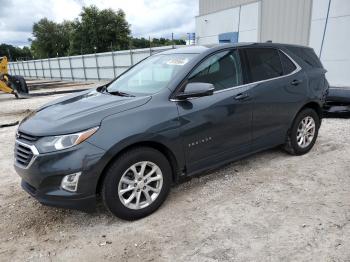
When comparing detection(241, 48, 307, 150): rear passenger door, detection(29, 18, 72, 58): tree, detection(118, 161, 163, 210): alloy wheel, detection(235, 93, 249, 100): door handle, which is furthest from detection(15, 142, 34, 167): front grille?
detection(29, 18, 72, 58): tree

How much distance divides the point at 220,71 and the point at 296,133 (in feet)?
5.67

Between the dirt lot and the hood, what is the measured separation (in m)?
1.03

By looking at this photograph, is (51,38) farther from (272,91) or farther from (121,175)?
(121,175)

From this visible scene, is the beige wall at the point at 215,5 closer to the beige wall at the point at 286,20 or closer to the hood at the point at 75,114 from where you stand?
the beige wall at the point at 286,20

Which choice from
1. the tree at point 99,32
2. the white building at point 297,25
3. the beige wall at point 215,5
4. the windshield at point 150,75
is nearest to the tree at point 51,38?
the tree at point 99,32

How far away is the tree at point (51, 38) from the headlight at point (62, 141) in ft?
231

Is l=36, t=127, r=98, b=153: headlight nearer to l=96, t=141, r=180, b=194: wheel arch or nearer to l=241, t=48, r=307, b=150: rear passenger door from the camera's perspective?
l=96, t=141, r=180, b=194: wheel arch

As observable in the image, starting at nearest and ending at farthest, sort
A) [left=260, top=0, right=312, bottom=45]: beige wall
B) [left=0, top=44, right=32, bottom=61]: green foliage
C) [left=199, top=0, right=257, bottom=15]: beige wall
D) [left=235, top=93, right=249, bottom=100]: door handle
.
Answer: [left=235, top=93, right=249, bottom=100]: door handle → [left=260, top=0, right=312, bottom=45]: beige wall → [left=199, top=0, right=257, bottom=15]: beige wall → [left=0, top=44, right=32, bottom=61]: green foliage

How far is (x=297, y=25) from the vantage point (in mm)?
13133

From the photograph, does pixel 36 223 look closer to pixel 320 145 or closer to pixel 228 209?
pixel 228 209

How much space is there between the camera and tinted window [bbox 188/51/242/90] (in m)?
3.68

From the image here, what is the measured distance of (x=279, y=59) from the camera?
455 cm

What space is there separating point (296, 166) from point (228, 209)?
164 cm

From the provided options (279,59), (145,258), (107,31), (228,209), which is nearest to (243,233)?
(228,209)
